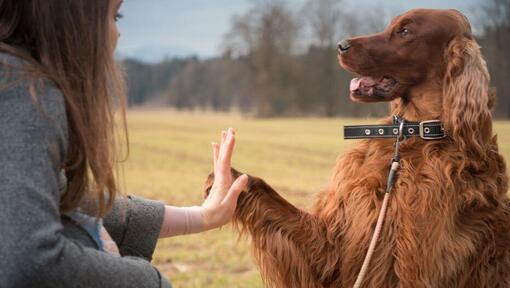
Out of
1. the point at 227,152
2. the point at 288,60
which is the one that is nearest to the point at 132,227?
the point at 227,152

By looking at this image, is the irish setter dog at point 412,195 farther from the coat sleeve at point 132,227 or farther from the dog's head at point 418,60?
the coat sleeve at point 132,227

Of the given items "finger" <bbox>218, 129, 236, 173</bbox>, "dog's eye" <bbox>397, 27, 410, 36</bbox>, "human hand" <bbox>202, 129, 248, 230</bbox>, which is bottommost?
"human hand" <bbox>202, 129, 248, 230</bbox>

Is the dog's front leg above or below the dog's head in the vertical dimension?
below

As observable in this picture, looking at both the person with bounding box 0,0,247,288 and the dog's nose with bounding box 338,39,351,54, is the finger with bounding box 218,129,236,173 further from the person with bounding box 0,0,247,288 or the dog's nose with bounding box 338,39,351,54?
the dog's nose with bounding box 338,39,351,54

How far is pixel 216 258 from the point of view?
19.2ft

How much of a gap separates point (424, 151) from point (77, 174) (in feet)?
5.73

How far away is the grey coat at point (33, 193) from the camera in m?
1.19

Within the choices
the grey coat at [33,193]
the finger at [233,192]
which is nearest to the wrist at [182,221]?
the finger at [233,192]

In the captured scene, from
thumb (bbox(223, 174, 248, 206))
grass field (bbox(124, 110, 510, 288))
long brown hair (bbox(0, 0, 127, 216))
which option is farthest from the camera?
grass field (bbox(124, 110, 510, 288))

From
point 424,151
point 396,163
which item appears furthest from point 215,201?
Answer: point 424,151

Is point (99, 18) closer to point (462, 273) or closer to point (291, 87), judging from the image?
point (462, 273)

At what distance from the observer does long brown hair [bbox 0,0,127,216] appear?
135cm

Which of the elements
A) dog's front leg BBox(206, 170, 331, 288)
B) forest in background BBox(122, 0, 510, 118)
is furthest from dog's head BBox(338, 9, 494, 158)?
forest in background BBox(122, 0, 510, 118)

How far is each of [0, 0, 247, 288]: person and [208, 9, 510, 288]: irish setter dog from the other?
125 centimetres
